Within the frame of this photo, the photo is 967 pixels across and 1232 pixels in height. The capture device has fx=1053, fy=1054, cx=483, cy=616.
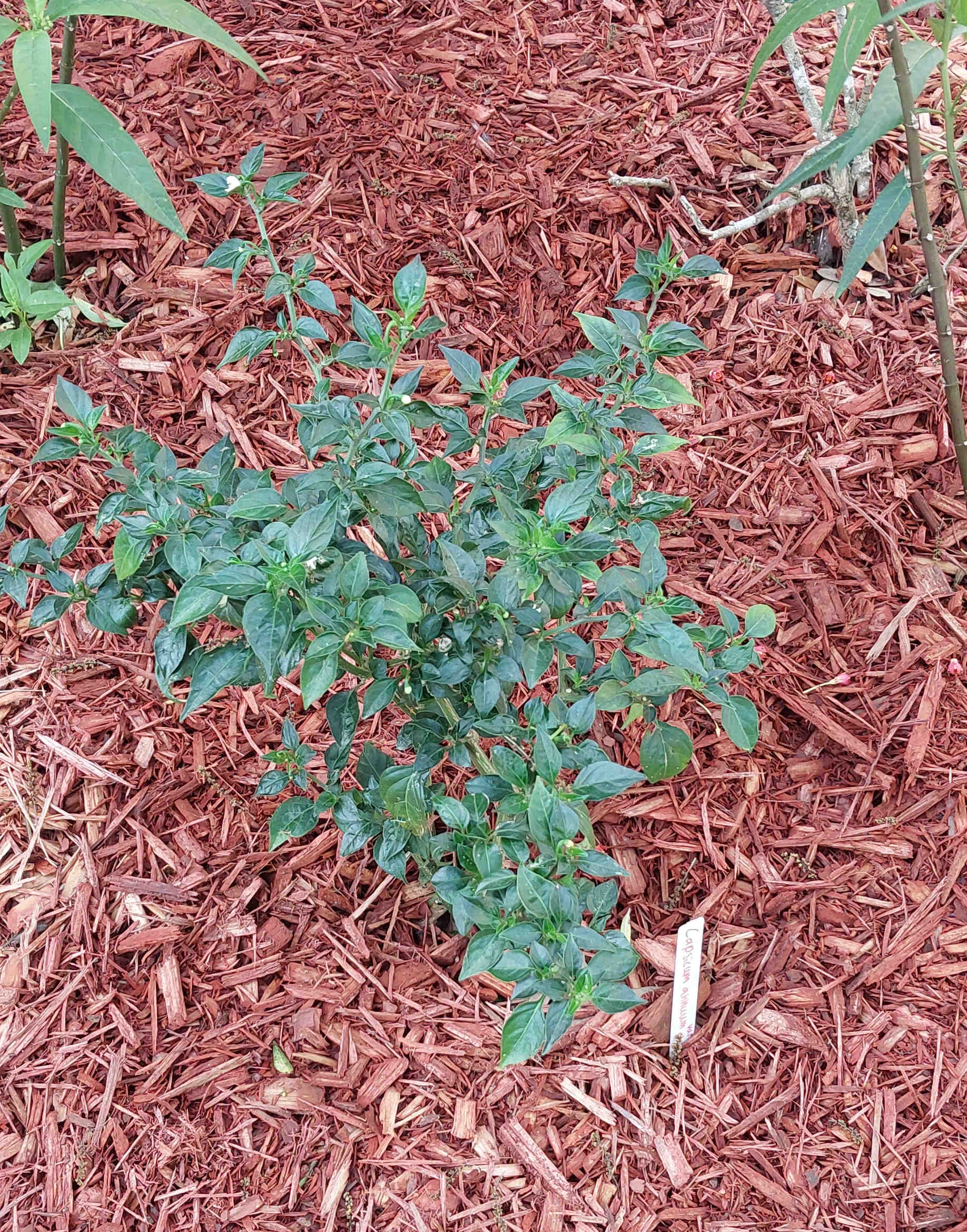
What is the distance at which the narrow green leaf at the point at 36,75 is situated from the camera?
158 centimetres

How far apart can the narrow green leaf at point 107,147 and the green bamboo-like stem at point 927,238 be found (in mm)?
1232

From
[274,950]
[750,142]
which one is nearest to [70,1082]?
[274,950]

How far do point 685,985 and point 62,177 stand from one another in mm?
2128

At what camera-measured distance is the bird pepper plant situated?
3.57ft

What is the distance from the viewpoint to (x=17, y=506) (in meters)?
2.25

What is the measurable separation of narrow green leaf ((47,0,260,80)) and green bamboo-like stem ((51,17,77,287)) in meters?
0.26

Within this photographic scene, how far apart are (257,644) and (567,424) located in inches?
21.2

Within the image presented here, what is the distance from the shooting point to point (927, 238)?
166 cm

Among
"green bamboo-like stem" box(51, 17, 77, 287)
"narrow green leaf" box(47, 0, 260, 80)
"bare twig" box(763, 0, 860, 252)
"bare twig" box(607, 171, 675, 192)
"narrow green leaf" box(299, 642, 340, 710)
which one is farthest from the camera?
"bare twig" box(607, 171, 675, 192)

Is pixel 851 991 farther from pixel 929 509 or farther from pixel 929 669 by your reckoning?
pixel 929 509

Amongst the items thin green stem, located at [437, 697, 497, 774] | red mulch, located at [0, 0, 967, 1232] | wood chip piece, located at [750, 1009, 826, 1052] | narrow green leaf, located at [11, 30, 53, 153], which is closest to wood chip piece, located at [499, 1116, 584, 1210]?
red mulch, located at [0, 0, 967, 1232]

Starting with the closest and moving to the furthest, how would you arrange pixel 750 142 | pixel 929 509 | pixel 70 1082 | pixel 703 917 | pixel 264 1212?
pixel 264 1212 < pixel 70 1082 < pixel 703 917 < pixel 929 509 < pixel 750 142

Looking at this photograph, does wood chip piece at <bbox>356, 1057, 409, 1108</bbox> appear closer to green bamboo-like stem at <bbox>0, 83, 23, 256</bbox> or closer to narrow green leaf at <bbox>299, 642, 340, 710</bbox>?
narrow green leaf at <bbox>299, 642, 340, 710</bbox>

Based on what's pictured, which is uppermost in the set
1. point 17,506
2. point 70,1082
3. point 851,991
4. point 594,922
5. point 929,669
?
point 17,506
